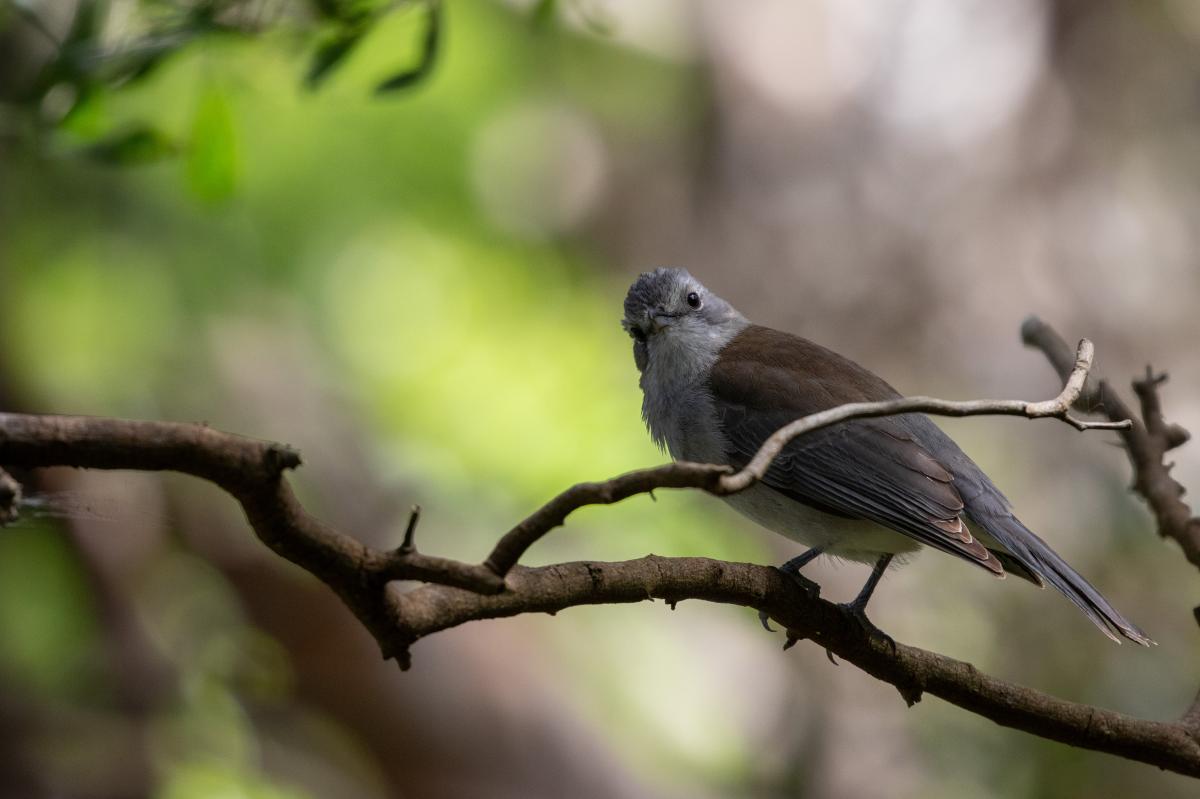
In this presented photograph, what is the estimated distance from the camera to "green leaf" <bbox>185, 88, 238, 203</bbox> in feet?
11.0

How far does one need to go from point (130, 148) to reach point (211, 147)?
30 centimetres

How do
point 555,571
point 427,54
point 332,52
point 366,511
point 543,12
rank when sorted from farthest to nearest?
point 366,511 < point 543,12 < point 427,54 < point 332,52 < point 555,571

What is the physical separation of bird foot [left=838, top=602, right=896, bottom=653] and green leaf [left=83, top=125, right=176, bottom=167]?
2126 mm

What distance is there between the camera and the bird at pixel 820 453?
326 cm

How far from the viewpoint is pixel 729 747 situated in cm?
606

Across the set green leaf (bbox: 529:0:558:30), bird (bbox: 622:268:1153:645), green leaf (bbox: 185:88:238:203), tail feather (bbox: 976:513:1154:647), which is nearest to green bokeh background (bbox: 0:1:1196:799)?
bird (bbox: 622:268:1153:645)

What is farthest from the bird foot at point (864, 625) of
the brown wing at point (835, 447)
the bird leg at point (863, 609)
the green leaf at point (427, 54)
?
the green leaf at point (427, 54)

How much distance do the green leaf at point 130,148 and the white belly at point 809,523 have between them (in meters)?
1.84

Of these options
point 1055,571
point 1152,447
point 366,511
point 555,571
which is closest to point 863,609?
point 1055,571

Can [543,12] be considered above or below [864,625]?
above

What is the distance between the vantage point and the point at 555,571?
6.24 feet

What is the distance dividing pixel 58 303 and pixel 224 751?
2.29m

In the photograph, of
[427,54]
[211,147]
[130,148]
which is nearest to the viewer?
[427,54]

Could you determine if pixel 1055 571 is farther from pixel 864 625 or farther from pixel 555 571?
pixel 555 571
